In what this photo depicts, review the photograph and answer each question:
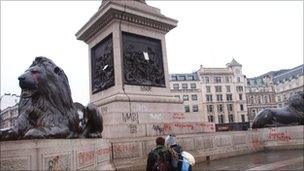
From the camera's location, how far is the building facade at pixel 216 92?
96750mm

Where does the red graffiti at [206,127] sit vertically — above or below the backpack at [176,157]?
above

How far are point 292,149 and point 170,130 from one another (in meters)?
5.80

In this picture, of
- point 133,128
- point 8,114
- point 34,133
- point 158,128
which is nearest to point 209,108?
point 8,114

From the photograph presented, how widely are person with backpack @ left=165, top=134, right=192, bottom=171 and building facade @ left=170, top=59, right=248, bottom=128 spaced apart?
8909 cm

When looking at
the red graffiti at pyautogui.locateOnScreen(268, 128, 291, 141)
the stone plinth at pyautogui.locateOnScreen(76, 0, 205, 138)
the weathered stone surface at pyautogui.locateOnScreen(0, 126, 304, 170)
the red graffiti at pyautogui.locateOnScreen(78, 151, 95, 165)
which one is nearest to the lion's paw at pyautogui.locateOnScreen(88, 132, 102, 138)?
the weathered stone surface at pyautogui.locateOnScreen(0, 126, 304, 170)

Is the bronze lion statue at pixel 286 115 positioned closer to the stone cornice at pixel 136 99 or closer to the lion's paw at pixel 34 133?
the stone cornice at pixel 136 99

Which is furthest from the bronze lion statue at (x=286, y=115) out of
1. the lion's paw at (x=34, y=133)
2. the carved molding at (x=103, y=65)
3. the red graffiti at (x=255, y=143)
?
the lion's paw at (x=34, y=133)

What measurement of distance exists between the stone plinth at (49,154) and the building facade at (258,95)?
3861 inches

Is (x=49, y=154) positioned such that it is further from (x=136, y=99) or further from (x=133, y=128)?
(x=136, y=99)

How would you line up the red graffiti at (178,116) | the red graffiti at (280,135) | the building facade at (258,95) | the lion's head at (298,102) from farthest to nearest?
the building facade at (258,95)
the lion's head at (298,102)
the red graffiti at (280,135)
the red graffiti at (178,116)

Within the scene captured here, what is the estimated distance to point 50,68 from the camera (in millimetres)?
8289

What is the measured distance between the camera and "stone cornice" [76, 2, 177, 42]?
16.1 m

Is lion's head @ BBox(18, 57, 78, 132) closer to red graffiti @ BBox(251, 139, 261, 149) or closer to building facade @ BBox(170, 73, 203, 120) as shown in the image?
red graffiti @ BBox(251, 139, 261, 149)

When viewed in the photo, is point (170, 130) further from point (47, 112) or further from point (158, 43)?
point (47, 112)
